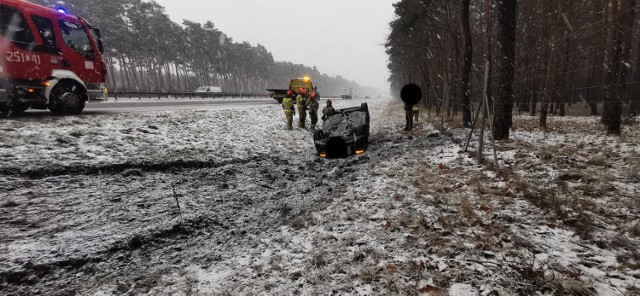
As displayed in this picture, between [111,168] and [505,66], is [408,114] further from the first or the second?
[111,168]

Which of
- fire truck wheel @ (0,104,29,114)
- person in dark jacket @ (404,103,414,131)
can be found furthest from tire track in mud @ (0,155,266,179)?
person in dark jacket @ (404,103,414,131)

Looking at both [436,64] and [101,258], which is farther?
[436,64]

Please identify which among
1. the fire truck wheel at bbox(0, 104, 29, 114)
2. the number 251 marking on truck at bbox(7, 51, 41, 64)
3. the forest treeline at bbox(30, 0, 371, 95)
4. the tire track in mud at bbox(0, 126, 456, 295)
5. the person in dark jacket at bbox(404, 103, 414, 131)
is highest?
the forest treeline at bbox(30, 0, 371, 95)

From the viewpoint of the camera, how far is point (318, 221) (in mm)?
4902

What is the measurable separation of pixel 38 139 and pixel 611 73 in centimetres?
1705

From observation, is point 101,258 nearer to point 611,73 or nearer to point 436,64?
point 611,73

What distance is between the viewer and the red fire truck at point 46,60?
8094 mm

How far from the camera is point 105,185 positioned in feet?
20.7

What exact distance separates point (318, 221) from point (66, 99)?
992cm

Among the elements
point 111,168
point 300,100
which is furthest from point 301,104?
point 111,168

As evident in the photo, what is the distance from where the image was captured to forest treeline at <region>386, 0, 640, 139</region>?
330 inches

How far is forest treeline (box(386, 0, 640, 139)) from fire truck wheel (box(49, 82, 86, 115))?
1216 centimetres

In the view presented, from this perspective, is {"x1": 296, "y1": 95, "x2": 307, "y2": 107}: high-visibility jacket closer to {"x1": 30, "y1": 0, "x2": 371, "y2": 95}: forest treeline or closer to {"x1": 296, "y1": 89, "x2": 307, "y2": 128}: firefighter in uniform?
{"x1": 296, "y1": 89, "x2": 307, "y2": 128}: firefighter in uniform

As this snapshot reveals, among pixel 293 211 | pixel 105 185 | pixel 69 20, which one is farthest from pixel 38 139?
pixel 293 211
